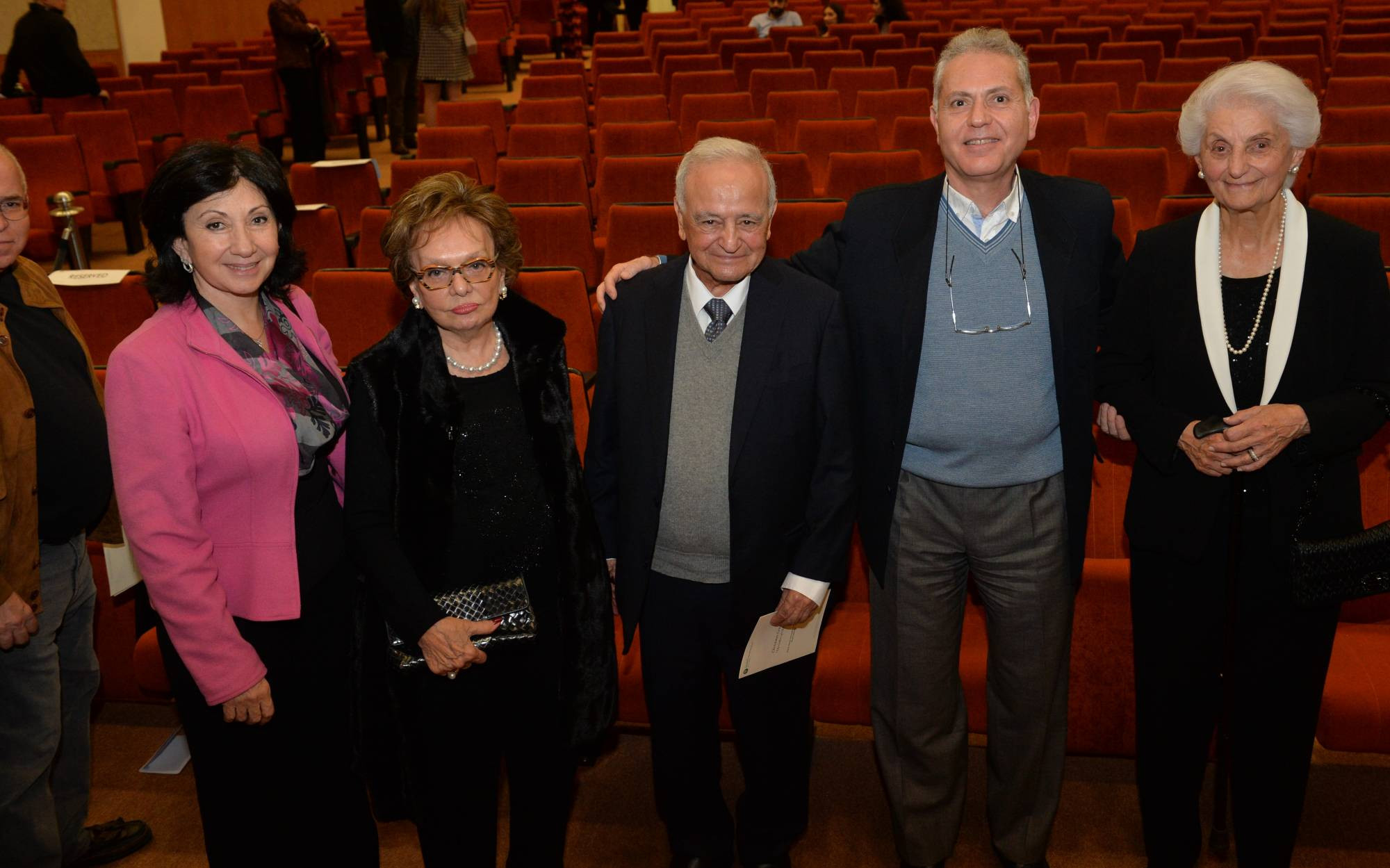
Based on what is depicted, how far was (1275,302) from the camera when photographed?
1.68 meters

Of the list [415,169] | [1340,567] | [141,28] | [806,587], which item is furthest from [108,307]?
[141,28]

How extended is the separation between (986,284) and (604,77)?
538cm

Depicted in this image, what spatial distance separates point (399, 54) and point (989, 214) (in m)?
6.50

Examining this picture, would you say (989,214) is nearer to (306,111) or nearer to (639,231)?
(639,231)

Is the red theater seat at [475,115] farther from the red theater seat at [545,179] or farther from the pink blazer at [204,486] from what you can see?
the pink blazer at [204,486]

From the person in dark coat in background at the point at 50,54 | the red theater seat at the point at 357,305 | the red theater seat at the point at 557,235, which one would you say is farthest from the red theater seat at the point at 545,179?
the person in dark coat in background at the point at 50,54

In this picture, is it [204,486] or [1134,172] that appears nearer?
[204,486]

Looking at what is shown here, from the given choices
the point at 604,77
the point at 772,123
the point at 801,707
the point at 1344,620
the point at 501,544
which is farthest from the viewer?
the point at 604,77

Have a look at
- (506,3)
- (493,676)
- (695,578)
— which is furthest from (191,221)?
(506,3)

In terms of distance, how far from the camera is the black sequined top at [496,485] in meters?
1.66

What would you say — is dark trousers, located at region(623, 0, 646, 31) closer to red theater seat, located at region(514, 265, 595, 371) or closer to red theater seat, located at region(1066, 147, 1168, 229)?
red theater seat, located at region(1066, 147, 1168, 229)

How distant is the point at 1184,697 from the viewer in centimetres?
186

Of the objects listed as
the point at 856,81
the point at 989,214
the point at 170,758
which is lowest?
the point at 170,758

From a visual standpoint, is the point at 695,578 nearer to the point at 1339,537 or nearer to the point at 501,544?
the point at 501,544
